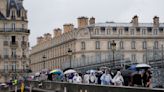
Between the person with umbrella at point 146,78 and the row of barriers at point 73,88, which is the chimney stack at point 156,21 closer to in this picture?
the row of barriers at point 73,88

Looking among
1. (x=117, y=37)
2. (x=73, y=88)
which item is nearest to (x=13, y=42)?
(x=117, y=37)

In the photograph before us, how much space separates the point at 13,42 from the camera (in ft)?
417

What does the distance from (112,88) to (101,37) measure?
92293 mm

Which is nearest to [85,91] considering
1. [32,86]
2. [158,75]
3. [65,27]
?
[158,75]

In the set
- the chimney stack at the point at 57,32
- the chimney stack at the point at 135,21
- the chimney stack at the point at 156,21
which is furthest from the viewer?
the chimney stack at the point at 57,32

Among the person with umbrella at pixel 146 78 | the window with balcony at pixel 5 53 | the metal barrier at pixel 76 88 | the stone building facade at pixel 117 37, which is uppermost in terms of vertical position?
the stone building facade at pixel 117 37

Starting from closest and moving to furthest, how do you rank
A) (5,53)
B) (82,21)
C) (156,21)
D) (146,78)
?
(146,78), (156,21), (82,21), (5,53)

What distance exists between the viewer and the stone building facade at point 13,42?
412 feet

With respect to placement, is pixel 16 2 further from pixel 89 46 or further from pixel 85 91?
pixel 85 91

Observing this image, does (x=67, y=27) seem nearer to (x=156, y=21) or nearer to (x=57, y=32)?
(x=57, y=32)

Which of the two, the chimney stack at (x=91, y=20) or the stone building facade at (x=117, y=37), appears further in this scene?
the chimney stack at (x=91, y=20)

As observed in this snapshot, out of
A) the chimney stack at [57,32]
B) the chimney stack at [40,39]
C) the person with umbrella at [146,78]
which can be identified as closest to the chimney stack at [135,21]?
the chimney stack at [57,32]

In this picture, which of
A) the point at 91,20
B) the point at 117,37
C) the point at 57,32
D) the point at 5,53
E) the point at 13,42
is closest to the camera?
the point at 117,37

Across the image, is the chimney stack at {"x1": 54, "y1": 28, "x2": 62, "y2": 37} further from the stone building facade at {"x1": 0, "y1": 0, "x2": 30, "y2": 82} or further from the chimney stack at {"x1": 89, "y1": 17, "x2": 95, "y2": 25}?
the chimney stack at {"x1": 89, "y1": 17, "x2": 95, "y2": 25}
